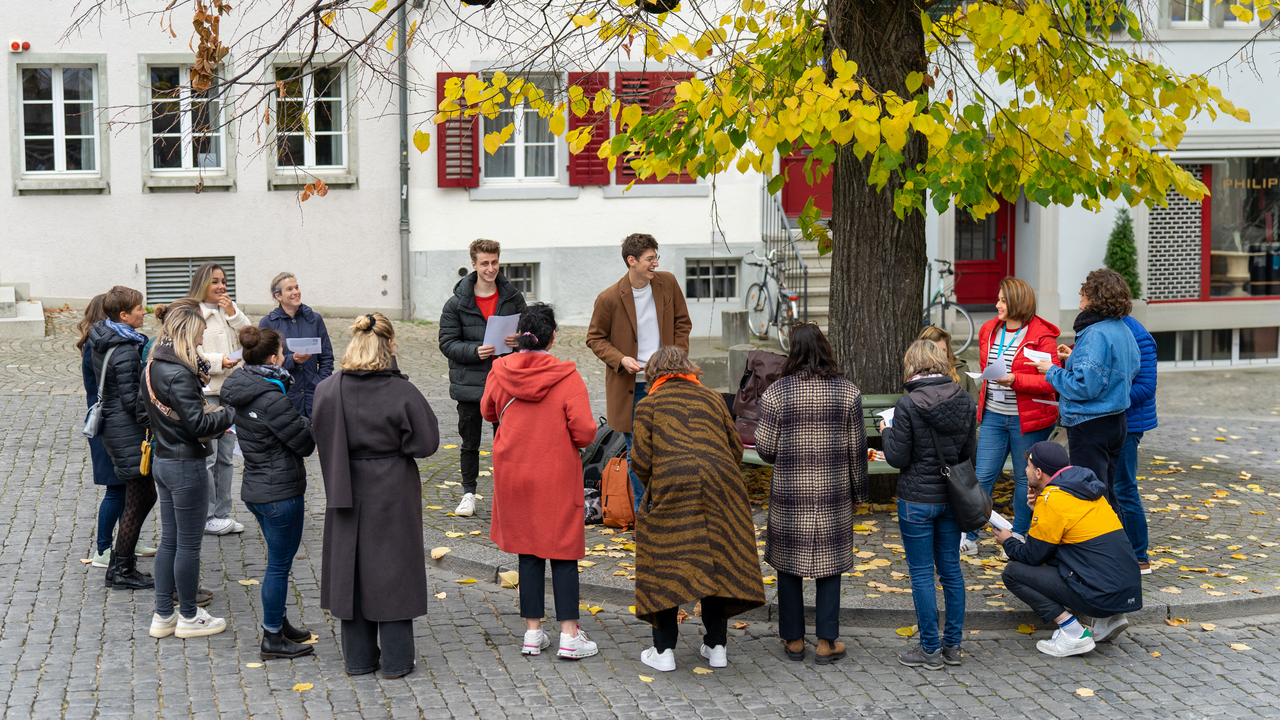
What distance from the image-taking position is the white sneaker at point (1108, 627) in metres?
6.35

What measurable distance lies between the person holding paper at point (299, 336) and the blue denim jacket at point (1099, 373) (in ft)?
15.2

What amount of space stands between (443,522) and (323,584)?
8.29ft

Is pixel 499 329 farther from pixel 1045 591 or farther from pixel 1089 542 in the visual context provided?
pixel 1089 542

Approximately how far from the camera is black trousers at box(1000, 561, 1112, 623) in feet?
20.1

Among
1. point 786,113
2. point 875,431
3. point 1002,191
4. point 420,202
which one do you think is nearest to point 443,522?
point 875,431

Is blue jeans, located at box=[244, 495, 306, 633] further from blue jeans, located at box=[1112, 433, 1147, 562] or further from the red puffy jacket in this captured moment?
blue jeans, located at box=[1112, 433, 1147, 562]

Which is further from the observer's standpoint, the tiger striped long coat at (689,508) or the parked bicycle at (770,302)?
the parked bicycle at (770,302)

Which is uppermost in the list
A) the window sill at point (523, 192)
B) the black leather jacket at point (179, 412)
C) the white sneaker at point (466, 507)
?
the window sill at point (523, 192)

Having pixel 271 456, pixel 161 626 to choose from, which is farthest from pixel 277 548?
pixel 161 626

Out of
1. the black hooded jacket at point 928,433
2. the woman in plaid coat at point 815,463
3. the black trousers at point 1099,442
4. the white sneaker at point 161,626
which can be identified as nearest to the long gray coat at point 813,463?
the woman in plaid coat at point 815,463

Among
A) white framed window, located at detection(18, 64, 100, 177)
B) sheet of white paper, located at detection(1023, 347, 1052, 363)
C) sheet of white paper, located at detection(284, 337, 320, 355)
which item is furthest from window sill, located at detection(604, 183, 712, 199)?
sheet of white paper, located at detection(1023, 347, 1052, 363)

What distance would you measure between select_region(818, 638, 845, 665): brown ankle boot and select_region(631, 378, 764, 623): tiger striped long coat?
433 millimetres

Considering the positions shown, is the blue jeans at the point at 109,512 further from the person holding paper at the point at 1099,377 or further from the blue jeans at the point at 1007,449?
the person holding paper at the point at 1099,377

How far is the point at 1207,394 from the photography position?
15.3 meters
